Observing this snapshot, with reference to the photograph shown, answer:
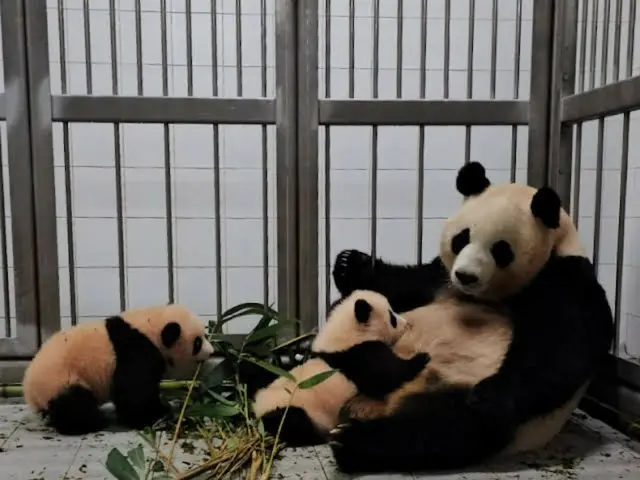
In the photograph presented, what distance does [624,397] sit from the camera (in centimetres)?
131

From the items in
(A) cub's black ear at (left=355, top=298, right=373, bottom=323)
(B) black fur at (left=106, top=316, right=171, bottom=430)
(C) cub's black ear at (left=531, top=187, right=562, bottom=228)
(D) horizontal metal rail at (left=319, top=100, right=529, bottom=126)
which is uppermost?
(D) horizontal metal rail at (left=319, top=100, right=529, bottom=126)

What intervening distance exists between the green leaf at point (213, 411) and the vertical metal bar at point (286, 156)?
343 millimetres

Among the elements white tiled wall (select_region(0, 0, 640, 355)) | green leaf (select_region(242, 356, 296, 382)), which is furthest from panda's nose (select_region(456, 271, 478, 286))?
white tiled wall (select_region(0, 0, 640, 355))

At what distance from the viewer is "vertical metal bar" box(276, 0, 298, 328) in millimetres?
1521

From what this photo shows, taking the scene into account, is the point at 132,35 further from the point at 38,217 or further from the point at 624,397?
the point at 624,397

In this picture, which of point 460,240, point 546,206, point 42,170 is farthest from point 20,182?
point 546,206

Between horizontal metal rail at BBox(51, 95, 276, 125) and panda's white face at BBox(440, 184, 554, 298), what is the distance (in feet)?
1.95

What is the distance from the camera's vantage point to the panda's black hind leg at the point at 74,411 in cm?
125

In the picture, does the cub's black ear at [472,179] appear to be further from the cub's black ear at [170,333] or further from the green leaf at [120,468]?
the green leaf at [120,468]

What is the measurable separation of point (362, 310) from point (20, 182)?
877 millimetres

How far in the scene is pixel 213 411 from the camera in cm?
129

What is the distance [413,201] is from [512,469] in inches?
46.2

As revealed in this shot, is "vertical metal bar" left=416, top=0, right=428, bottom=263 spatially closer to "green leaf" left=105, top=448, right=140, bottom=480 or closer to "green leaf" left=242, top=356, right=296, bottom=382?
"green leaf" left=242, top=356, right=296, bottom=382

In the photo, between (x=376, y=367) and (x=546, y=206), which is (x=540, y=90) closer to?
(x=546, y=206)
